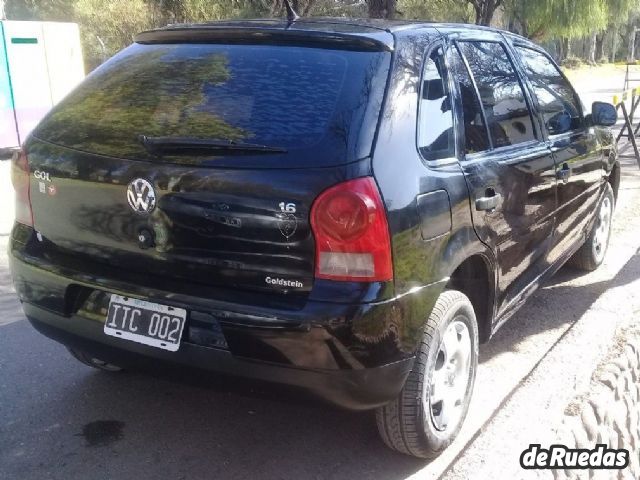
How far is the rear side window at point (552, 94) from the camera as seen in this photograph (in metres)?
4.10

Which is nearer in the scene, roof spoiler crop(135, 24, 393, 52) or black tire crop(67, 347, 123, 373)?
roof spoiler crop(135, 24, 393, 52)

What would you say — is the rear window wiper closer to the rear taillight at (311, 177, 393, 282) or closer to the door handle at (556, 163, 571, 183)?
the rear taillight at (311, 177, 393, 282)

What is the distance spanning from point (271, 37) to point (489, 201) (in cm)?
117

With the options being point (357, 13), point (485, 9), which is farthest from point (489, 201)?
point (357, 13)

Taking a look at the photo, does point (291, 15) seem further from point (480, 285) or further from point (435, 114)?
point (480, 285)

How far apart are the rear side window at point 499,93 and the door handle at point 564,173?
0.34 m

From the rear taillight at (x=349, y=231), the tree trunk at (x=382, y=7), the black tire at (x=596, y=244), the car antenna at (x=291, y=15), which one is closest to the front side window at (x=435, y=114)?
the rear taillight at (x=349, y=231)

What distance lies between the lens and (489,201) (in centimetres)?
310

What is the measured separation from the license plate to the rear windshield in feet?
1.80

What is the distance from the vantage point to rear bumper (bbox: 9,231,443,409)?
2422 mm

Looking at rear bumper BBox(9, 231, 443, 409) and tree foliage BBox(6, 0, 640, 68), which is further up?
tree foliage BBox(6, 0, 640, 68)

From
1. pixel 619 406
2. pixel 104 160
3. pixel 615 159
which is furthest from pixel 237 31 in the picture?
pixel 615 159

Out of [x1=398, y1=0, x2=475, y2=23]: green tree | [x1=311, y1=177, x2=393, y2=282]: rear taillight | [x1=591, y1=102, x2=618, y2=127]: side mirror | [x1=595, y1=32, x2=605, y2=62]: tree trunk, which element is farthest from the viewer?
[x1=595, y1=32, x2=605, y2=62]: tree trunk

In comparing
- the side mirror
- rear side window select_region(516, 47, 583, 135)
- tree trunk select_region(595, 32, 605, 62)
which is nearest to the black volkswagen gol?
rear side window select_region(516, 47, 583, 135)
